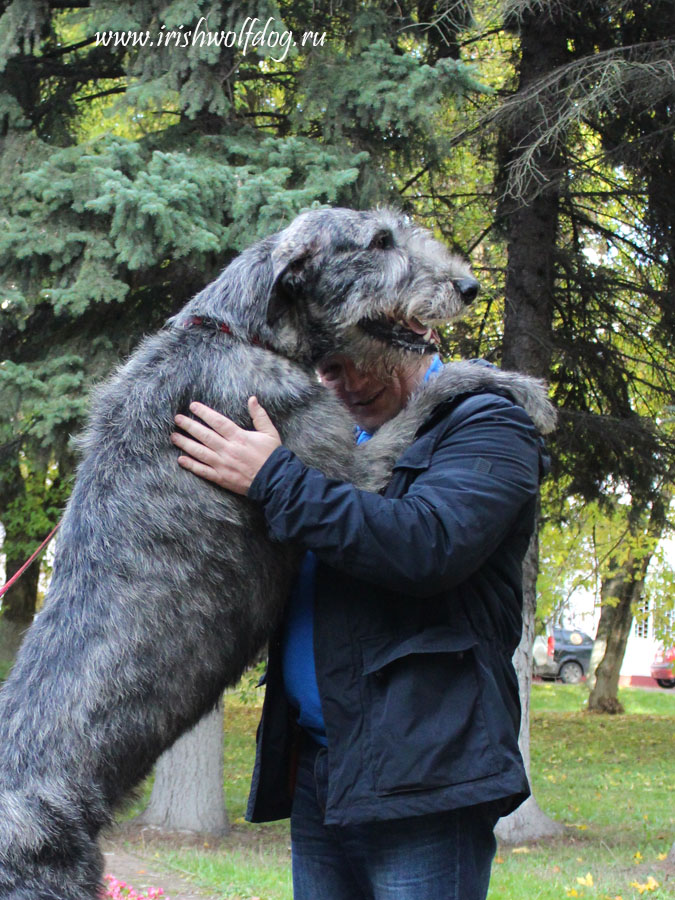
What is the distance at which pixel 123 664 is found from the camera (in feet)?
6.83

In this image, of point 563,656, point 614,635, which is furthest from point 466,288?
point 563,656

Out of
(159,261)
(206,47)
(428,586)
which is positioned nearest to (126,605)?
(428,586)

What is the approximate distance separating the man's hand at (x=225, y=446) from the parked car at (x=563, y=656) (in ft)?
102

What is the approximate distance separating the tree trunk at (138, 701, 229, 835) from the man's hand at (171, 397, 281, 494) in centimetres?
685

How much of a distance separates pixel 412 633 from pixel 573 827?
8.69 m

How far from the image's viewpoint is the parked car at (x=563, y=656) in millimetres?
32062

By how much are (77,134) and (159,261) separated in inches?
78.4

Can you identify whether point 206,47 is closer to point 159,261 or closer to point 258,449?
point 159,261

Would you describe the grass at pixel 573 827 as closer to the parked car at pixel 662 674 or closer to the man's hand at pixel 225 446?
the man's hand at pixel 225 446

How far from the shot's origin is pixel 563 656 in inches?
1277

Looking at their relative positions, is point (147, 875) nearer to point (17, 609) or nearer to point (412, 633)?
point (412, 633)

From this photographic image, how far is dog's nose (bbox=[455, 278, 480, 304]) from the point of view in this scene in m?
2.53

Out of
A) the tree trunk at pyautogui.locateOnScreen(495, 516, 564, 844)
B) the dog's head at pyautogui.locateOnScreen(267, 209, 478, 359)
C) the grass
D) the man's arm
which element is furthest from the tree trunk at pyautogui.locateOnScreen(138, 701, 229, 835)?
the man's arm

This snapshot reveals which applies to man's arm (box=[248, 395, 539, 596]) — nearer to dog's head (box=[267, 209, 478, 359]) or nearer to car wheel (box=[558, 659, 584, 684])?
dog's head (box=[267, 209, 478, 359])
